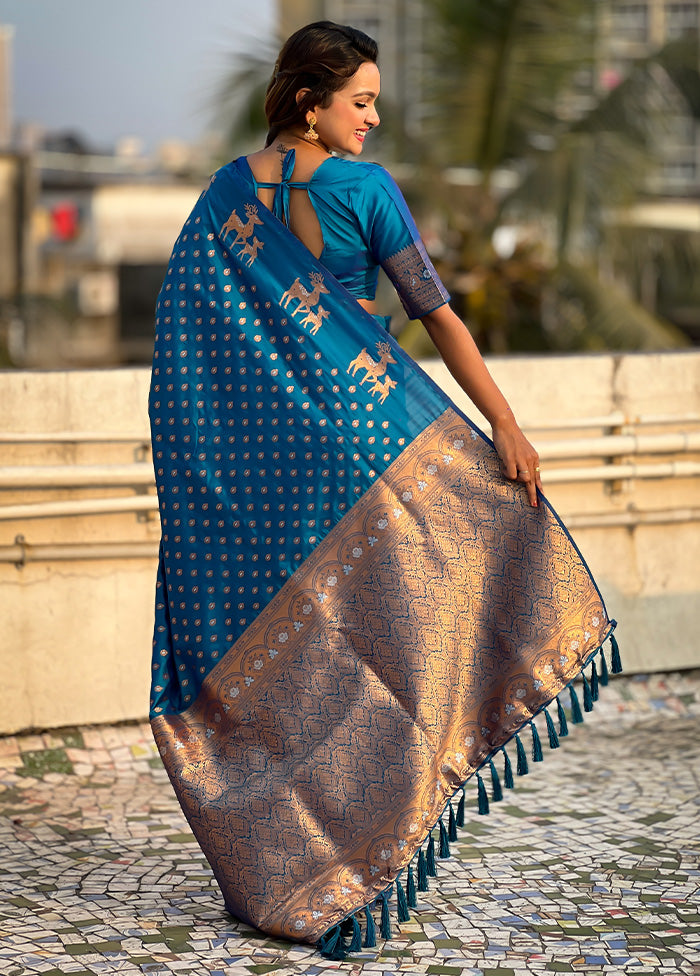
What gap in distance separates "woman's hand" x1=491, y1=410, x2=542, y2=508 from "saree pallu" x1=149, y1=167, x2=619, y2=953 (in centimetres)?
4

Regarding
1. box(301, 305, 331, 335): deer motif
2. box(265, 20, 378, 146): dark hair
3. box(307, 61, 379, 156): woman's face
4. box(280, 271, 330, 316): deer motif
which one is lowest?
box(301, 305, 331, 335): deer motif

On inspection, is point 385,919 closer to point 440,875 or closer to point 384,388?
point 440,875

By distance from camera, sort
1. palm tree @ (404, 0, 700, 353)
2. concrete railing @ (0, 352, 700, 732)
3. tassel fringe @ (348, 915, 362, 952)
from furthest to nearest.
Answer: palm tree @ (404, 0, 700, 353), concrete railing @ (0, 352, 700, 732), tassel fringe @ (348, 915, 362, 952)

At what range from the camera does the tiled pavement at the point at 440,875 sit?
2.74 m

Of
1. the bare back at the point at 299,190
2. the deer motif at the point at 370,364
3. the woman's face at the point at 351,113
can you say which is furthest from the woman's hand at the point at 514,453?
the woman's face at the point at 351,113

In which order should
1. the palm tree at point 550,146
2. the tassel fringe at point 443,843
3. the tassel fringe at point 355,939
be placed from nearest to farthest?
the tassel fringe at point 355,939 < the tassel fringe at point 443,843 < the palm tree at point 550,146

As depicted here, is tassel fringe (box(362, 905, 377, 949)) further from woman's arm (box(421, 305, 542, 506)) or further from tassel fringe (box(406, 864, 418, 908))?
woman's arm (box(421, 305, 542, 506))

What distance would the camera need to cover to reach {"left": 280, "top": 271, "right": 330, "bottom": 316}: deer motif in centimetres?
278

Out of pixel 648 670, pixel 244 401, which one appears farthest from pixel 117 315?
pixel 244 401

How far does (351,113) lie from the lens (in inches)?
109

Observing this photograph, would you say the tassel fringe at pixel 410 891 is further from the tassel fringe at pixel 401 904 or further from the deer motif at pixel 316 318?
the deer motif at pixel 316 318

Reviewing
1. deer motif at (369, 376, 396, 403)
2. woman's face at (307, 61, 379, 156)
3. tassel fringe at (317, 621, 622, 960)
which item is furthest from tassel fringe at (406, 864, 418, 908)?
woman's face at (307, 61, 379, 156)

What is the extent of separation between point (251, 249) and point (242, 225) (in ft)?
0.19

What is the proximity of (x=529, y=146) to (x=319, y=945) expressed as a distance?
33.7 ft
